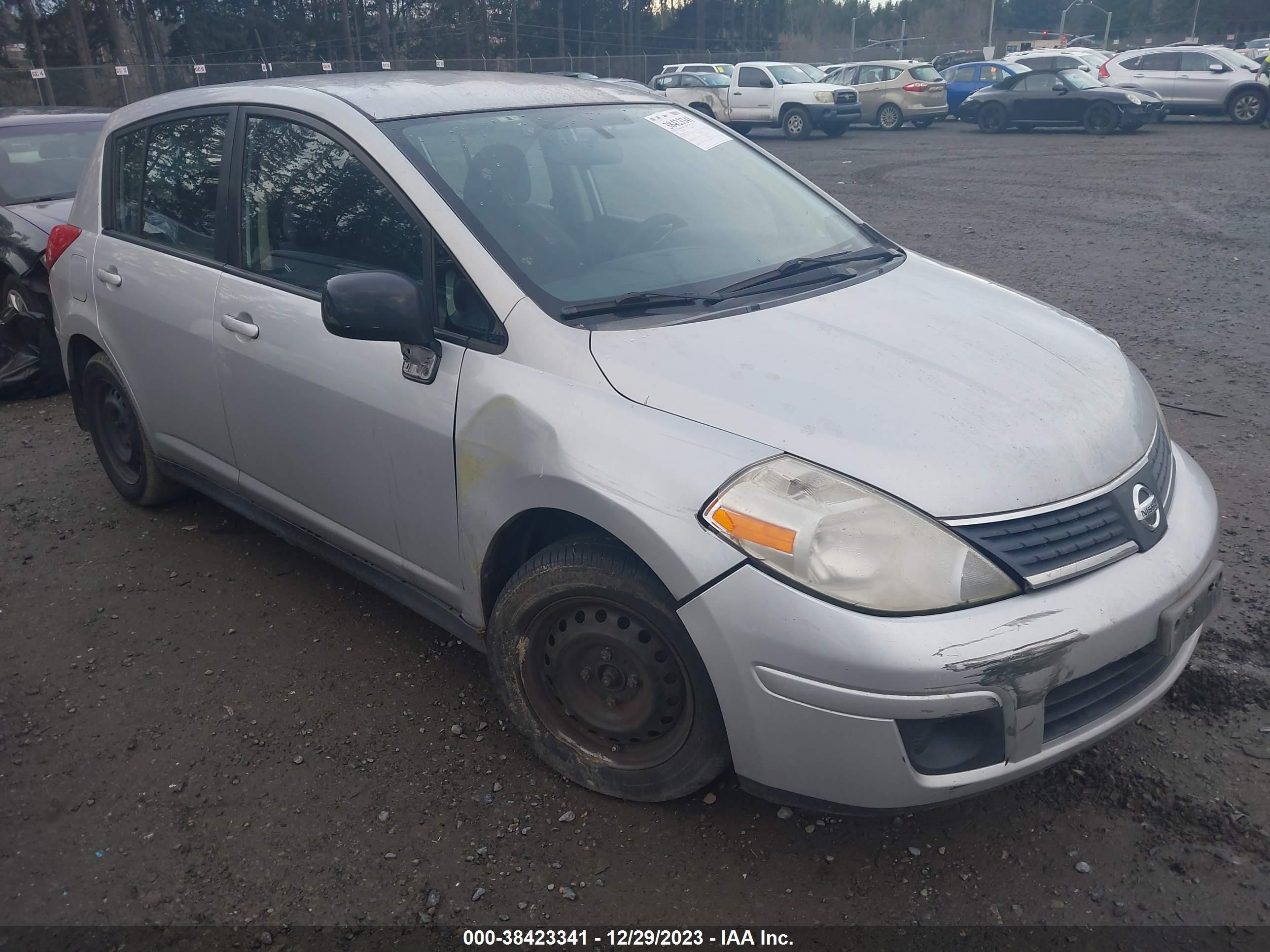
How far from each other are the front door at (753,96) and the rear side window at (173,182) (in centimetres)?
2197

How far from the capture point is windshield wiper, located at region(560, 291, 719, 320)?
262cm

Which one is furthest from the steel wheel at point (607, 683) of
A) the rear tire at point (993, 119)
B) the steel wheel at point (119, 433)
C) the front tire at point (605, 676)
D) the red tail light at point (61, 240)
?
the rear tire at point (993, 119)

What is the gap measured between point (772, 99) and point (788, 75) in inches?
39.0

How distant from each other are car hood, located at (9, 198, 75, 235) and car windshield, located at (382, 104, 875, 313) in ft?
15.0

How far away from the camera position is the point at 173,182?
12.5 ft

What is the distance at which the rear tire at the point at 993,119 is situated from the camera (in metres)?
22.2

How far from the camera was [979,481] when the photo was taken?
2184mm

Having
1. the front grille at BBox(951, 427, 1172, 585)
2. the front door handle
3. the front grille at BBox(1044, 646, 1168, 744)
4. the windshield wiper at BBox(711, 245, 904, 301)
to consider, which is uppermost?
the windshield wiper at BBox(711, 245, 904, 301)

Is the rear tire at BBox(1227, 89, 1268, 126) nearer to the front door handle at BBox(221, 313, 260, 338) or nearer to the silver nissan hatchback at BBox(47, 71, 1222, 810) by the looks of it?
the silver nissan hatchback at BBox(47, 71, 1222, 810)

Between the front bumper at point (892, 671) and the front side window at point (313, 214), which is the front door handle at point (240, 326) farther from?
the front bumper at point (892, 671)

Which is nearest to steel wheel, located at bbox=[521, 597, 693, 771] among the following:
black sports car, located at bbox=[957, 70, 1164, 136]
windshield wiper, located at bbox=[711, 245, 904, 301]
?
windshield wiper, located at bbox=[711, 245, 904, 301]

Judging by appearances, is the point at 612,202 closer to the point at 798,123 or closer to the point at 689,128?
the point at 689,128

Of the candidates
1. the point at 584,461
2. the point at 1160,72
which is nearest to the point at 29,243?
the point at 584,461

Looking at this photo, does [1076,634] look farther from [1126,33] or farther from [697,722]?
[1126,33]
